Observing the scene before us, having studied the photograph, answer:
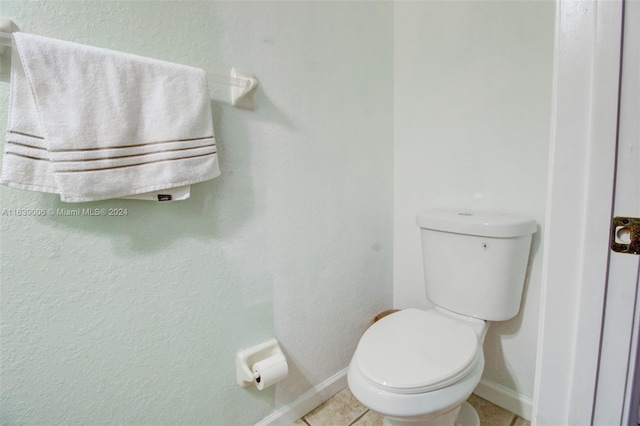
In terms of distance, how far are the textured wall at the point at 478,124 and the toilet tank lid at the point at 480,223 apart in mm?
79

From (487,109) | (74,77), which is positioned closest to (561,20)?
(487,109)

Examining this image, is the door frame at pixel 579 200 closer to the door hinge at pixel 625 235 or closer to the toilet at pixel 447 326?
the door hinge at pixel 625 235

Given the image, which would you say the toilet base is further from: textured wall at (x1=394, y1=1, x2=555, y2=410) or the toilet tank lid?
the toilet tank lid

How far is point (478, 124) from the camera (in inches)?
42.6

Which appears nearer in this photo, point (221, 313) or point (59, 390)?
point (59, 390)

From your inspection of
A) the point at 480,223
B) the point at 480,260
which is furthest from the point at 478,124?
the point at 480,260

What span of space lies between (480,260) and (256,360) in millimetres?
873

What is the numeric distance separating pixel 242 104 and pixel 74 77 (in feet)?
1.33

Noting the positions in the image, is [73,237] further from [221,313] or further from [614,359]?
[614,359]

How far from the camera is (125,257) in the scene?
2.32ft

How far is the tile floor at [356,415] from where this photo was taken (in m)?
1.05

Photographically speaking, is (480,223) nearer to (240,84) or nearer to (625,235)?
(625,235)

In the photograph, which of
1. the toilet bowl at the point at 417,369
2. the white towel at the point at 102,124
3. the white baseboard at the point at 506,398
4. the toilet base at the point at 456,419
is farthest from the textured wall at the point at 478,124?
the white towel at the point at 102,124

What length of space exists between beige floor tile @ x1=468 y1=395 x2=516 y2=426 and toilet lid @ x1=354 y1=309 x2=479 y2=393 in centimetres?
45
